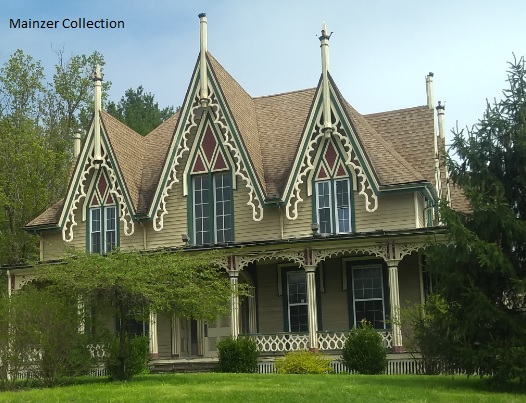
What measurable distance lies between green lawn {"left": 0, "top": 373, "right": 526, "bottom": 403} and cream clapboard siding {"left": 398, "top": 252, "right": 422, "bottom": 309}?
6793mm

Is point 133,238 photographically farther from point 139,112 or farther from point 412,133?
point 139,112

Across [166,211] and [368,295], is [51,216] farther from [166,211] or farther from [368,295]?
[368,295]

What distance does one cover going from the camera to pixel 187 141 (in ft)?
97.4

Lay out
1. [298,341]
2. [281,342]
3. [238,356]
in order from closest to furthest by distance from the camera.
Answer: [238,356] < [298,341] < [281,342]

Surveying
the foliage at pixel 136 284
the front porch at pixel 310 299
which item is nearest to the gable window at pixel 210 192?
the front porch at pixel 310 299

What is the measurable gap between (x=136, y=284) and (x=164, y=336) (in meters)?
10.6

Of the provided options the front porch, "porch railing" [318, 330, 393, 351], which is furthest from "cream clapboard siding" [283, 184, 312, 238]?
"porch railing" [318, 330, 393, 351]

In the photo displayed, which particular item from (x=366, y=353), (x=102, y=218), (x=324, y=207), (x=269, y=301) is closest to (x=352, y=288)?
(x=324, y=207)

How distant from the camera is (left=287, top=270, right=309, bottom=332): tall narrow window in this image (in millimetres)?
27891

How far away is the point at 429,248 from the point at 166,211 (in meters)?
14.0

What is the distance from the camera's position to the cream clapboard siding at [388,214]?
26.7 meters

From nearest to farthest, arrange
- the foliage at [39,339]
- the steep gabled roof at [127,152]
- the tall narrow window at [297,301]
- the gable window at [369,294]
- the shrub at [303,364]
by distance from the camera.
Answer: the foliage at [39,339] < the shrub at [303,364] < the gable window at [369,294] < the tall narrow window at [297,301] < the steep gabled roof at [127,152]

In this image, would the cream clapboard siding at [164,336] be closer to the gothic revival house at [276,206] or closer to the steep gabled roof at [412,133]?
the gothic revival house at [276,206]

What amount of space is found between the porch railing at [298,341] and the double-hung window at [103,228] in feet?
25.1
